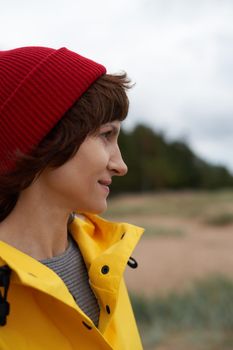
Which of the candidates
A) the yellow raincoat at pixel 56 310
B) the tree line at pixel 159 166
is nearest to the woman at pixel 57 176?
the yellow raincoat at pixel 56 310

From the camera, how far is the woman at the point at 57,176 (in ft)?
4.58

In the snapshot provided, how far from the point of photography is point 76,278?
1663mm

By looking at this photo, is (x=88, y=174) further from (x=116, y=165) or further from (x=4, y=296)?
(x=4, y=296)

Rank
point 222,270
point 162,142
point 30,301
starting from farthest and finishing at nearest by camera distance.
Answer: point 162,142, point 222,270, point 30,301

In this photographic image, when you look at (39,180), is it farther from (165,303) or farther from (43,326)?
(165,303)

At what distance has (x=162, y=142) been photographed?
1469 inches

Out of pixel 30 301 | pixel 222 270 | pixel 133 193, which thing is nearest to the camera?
pixel 30 301

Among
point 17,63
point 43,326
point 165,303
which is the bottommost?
point 165,303

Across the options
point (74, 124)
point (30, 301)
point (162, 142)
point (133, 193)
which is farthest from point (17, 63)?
point (162, 142)

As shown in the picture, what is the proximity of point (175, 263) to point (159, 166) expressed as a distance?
27467 mm

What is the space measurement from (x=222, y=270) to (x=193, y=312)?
1863 mm

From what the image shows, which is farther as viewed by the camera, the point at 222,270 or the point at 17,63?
the point at 222,270

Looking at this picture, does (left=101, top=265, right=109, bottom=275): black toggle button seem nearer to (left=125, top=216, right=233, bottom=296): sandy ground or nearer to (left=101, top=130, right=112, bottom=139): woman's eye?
(left=101, top=130, right=112, bottom=139): woman's eye

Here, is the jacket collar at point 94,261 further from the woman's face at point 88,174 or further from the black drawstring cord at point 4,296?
the woman's face at point 88,174
